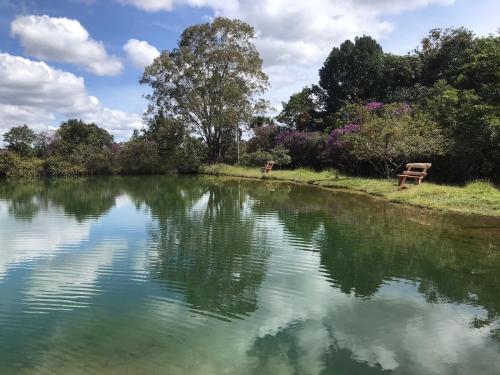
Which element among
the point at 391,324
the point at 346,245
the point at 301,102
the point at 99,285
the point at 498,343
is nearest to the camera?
the point at 498,343

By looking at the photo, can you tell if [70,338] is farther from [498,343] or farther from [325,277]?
[498,343]

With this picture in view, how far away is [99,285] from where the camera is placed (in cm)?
703

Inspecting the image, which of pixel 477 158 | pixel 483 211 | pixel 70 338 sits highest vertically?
pixel 477 158

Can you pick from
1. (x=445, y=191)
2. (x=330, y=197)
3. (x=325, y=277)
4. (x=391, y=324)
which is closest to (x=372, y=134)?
(x=330, y=197)

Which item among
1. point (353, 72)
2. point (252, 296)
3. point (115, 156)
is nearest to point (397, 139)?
point (252, 296)

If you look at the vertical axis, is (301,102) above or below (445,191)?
above

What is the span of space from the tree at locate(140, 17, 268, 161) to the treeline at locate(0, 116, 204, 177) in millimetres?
2679

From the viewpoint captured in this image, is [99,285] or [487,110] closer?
[99,285]

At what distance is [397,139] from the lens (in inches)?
811

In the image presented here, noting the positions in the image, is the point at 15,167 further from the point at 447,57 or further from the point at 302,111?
the point at 447,57

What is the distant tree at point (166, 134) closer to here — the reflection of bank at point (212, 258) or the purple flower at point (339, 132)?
the purple flower at point (339, 132)

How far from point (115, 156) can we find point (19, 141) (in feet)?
35.1

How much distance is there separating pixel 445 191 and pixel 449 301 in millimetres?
10130

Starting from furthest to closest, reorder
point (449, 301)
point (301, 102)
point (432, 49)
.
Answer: point (301, 102)
point (432, 49)
point (449, 301)
